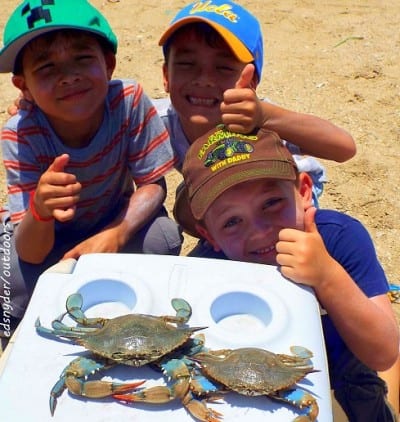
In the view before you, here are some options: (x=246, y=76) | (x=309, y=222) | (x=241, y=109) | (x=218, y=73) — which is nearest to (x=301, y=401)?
(x=309, y=222)

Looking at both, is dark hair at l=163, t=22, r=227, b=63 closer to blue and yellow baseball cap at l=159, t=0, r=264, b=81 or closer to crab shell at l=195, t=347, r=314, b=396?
blue and yellow baseball cap at l=159, t=0, r=264, b=81

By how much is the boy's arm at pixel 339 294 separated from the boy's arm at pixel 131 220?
2.35 feet

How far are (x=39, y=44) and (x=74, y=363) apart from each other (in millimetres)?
1051

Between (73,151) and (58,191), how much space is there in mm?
444

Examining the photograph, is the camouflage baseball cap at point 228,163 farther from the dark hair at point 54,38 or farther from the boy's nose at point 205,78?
the dark hair at point 54,38

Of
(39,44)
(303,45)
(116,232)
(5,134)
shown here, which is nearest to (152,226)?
(116,232)

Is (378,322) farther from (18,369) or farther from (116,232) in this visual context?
(116,232)

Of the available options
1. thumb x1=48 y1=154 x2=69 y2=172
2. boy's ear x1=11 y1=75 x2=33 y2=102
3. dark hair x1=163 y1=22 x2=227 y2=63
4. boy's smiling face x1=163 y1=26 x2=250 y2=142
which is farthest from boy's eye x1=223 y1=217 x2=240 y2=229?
boy's ear x1=11 y1=75 x2=33 y2=102

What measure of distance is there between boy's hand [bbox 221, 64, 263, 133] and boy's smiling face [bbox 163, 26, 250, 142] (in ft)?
0.93

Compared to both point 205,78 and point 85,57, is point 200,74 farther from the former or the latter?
point 85,57

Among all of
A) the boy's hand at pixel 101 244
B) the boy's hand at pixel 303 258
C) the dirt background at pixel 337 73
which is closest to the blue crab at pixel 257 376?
the boy's hand at pixel 303 258

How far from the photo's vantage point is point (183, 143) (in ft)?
7.07

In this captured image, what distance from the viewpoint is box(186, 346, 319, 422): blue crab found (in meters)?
1.06

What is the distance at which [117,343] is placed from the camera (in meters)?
1.12
